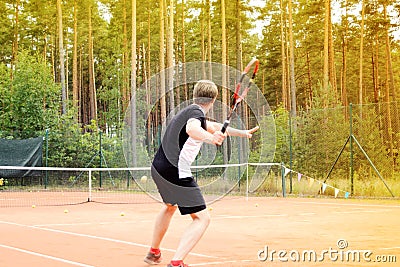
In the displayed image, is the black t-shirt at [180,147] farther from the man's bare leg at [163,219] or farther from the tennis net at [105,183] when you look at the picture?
the tennis net at [105,183]

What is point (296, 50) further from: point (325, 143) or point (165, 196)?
point (165, 196)

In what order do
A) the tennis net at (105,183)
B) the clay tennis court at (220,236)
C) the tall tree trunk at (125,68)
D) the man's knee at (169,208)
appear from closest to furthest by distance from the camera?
the man's knee at (169,208), the clay tennis court at (220,236), the tennis net at (105,183), the tall tree trunk at (125,68)

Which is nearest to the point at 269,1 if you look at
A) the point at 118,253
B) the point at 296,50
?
the point at 296,50

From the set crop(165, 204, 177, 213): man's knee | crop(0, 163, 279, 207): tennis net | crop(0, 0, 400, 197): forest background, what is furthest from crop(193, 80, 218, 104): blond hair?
crop(0, 163, 279, 207): tennis net

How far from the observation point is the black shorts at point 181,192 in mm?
4977

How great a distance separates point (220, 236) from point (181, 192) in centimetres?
327

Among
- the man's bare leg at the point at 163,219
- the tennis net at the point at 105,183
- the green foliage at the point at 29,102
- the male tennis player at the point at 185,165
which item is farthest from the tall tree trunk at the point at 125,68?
the male tennis player at the point at 185,165

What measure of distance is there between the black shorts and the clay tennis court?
92 cm

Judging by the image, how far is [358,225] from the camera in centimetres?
981

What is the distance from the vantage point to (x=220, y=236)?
26.8 feet

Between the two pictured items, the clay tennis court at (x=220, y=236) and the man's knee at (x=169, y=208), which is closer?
the man's knee at (x=169, y=208)

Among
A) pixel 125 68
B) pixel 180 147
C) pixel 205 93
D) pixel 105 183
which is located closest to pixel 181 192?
pixel 180 147

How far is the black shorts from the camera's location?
196 inches

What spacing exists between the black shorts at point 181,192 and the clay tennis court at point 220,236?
36.2 inches
